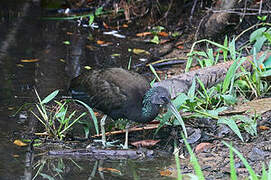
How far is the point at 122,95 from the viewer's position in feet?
16.6

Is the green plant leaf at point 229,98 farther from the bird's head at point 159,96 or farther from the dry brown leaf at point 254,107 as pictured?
the bird's head at point 159,96

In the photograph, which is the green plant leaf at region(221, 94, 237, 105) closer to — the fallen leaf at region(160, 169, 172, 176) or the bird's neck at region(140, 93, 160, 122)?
the bird's neck at region(140, 93, 160, 122)

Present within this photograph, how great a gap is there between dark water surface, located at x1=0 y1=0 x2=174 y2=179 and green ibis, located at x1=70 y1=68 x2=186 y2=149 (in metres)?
0.54

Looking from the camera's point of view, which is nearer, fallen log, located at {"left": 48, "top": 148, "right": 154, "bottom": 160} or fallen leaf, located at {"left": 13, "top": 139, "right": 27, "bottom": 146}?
fallen log, located at {"left": 48, "top": 148, "right": 154, "bottom": 160}

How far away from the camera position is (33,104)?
601cm

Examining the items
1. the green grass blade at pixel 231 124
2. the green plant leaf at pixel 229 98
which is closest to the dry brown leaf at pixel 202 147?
the green grass blade at pixel 231 124

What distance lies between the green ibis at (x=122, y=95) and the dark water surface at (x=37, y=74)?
1.76 feet

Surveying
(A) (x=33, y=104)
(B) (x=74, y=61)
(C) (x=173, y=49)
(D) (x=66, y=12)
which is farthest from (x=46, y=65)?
(D) (x=66, y=12)

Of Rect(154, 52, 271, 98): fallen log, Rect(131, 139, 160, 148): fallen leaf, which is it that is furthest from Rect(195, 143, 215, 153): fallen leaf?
Rect(154, 52, 271, 98): fallen log

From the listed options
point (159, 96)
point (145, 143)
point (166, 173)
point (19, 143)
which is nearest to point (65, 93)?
point (19, 143)

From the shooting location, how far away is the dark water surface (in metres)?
4.44

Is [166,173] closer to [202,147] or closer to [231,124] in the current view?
[202,147]

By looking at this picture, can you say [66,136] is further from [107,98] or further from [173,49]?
[173,49]

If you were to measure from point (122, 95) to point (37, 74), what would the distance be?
228 cm
